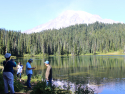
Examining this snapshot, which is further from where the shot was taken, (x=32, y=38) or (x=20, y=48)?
(x=32, y=38)

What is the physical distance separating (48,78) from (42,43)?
134999 millimetres

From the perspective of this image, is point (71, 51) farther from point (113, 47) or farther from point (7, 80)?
point (7, 80)

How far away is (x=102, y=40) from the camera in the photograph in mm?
168375

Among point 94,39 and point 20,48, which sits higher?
point 94,39

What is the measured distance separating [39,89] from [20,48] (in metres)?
120

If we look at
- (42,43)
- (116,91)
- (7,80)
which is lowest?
(116,91)

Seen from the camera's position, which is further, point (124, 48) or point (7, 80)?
point (124, 48)

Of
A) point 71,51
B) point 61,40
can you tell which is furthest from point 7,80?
point 61,40

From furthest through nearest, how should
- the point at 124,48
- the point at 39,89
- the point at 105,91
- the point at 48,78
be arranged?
the point at 124,48, the point at 105,91, the point at 48,78, the point at 39,89

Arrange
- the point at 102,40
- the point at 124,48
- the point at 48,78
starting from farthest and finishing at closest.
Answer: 1. the point at 102,40
2. the point at 124,48
3. the point at 48,78

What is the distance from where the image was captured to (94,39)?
171 metres

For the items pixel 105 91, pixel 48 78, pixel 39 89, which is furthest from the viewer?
pixel 105 91

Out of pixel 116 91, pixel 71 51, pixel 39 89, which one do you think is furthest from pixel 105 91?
pixel 71 51

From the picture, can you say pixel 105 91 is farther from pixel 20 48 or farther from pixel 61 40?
pixel 61 40
